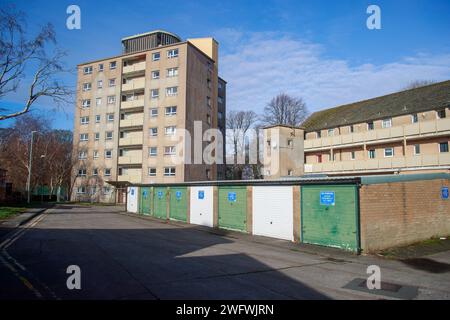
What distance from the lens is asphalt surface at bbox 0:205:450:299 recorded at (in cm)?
643

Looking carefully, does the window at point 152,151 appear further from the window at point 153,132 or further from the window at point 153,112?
the window at point 153,112

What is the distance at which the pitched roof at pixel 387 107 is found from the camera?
1239 inches

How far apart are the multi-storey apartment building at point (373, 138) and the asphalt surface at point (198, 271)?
22522 mm

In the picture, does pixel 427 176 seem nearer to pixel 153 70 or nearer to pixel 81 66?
pixel 153 70

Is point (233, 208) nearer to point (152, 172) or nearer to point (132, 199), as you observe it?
point (132, 199)

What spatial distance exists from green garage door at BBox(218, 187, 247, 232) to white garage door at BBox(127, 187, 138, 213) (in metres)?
14.7

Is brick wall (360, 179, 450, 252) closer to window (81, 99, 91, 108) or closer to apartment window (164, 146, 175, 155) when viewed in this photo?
apartment window (164, 146, 175, 155)

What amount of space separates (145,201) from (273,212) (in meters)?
17.1

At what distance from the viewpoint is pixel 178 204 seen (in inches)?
960

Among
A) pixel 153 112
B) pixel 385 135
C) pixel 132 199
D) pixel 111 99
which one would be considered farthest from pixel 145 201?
pixel 385 135

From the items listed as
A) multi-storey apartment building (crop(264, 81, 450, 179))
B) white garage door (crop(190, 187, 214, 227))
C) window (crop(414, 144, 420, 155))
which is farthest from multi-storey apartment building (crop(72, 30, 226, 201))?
window (crop(414, 144, 420, 155))

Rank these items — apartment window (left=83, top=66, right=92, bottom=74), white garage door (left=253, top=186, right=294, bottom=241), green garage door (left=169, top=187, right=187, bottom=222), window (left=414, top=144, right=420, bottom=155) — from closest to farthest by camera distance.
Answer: white garage door (left=253, top=186, right=294, bottom=241)
green garage door (left=169, top=187, right=187, bottom=222)
window (left=414, top=144, right=420, bottom=155)
apartment window (left=83, top=66, right=92, bottom=74)

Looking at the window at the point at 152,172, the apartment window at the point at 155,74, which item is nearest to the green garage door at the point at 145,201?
the window at the point at 152,172
